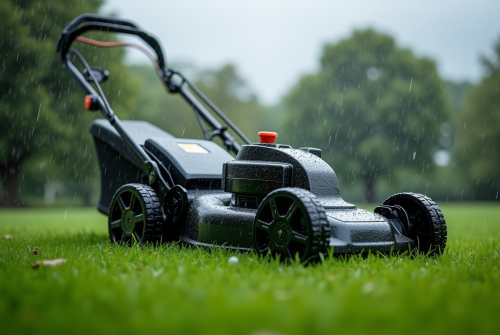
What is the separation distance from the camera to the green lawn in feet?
5.35

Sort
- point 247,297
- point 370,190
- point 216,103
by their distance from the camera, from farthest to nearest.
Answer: point 216,103, point 370,190, point 247,297

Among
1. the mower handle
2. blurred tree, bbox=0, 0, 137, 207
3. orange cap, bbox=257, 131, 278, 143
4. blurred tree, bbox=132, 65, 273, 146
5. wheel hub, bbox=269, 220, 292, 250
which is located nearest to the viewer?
wheel hub, bbox=269, 220, 292, 250

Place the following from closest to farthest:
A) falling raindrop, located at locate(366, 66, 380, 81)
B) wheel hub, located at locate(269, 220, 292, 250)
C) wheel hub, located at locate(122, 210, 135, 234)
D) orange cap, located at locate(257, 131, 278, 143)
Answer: wheel hub, located at locate(269, 220, 292, 250) → orange cap, located at locate(257, 131, 278, 143) → wheel hub, located at locate(122, 210, 135, 234) → falling raindrop, located at locate(366, 66, 380, 81)

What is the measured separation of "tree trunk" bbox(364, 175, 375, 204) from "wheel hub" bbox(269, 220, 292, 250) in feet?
59.9

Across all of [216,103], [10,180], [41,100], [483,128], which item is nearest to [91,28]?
[41,100]

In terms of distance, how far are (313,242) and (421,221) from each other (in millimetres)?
1118

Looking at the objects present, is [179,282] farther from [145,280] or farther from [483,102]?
[483,102]

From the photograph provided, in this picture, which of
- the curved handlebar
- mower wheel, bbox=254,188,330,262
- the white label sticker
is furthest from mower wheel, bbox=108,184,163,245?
the curved handlebar

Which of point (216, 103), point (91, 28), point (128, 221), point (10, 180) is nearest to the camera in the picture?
point (128, 221)

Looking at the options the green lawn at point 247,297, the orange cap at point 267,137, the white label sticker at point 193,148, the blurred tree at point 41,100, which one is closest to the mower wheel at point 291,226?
the green lawn at point 247,297

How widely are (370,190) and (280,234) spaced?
63.3ft

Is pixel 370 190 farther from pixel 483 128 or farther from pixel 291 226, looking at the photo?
pixel 291 226

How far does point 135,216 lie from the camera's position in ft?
12.9

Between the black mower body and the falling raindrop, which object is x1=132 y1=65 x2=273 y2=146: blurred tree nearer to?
the falling raindrop
